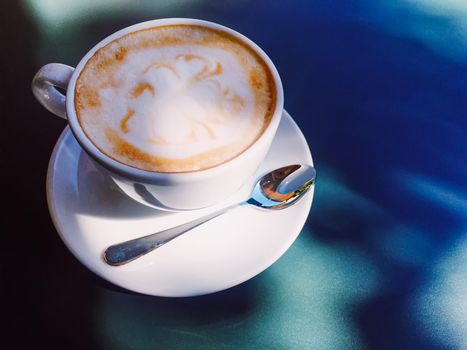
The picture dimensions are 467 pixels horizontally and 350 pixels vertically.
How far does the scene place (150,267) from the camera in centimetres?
67

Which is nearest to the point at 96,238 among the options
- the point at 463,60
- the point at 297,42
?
the point at 297,42

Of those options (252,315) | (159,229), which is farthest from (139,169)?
(252,315)

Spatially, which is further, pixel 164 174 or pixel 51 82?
pixel 51 82

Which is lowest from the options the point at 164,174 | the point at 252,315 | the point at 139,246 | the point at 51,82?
the point at 252,315

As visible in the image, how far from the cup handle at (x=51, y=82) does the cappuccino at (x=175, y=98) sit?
0.03 meters

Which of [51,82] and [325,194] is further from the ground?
[51,82]

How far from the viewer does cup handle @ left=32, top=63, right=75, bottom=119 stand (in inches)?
28.5

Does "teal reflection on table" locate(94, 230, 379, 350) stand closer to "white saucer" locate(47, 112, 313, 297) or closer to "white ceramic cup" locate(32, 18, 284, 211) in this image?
"white saucer" locate(47, 112, 313, 297)

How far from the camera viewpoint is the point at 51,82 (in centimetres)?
73

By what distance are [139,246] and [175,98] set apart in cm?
25

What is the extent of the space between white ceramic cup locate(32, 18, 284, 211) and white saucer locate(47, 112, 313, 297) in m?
0.05

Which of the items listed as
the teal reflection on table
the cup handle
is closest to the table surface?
the teal reflection on table

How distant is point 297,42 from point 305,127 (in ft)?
0.83

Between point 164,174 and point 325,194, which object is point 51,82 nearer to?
point 164,174
